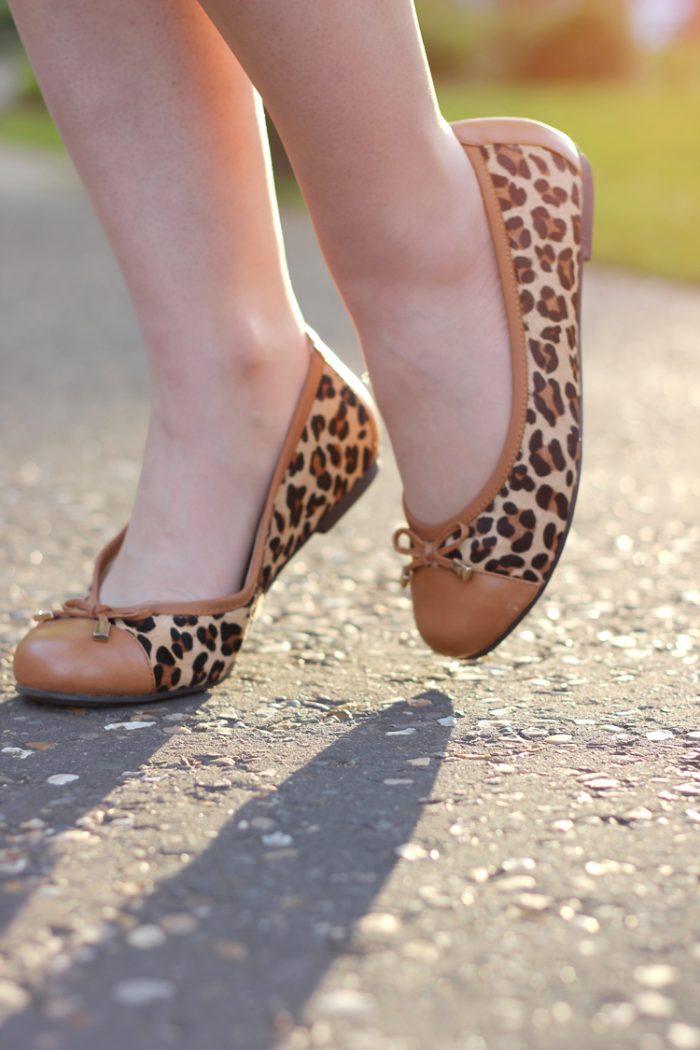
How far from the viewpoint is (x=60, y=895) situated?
34.0 inches

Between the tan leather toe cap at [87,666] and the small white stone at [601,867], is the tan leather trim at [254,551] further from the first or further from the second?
the small white stone at [601,867]

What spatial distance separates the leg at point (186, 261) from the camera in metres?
1.22

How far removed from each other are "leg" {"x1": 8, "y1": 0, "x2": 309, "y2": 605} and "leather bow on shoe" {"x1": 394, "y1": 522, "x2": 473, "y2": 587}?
16 centimetres

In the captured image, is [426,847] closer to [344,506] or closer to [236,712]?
[236,712]

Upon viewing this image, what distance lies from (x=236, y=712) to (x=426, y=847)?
32cm

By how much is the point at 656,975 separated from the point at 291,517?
641 millimetres

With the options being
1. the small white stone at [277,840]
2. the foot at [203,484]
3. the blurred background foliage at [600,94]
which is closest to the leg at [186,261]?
the foot at [203,484]

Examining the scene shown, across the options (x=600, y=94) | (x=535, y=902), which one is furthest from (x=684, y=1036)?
(x=600, y=94)

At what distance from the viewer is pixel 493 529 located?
1.20 meters

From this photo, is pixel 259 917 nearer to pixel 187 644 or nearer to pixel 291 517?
pixel 187 644

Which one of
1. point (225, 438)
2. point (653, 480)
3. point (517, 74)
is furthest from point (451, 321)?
point (517, 74)

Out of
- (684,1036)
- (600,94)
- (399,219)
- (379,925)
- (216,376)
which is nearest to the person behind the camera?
(684,1036)

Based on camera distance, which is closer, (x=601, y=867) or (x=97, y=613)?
(x=601, y=867)

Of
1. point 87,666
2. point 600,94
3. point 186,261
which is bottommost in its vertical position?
point 87,666
